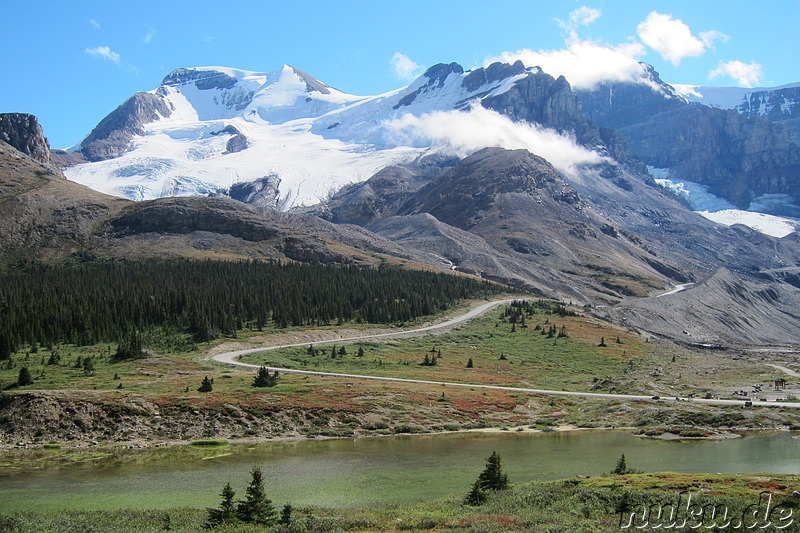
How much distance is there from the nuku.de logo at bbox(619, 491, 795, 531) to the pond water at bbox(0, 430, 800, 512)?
1357 cm

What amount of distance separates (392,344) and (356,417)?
54.4 m

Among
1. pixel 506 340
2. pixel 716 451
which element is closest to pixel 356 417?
pixel 716 451

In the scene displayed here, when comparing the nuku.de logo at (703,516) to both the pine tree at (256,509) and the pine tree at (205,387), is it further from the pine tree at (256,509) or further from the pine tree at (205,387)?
the pine tree at (205,387)

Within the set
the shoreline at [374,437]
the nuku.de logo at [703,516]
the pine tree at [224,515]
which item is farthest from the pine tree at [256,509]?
the shoreline at [374,437]

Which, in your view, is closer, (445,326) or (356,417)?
(356,417)

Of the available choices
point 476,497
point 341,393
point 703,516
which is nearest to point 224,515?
point 476,497

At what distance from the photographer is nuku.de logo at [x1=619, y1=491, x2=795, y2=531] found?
2398 centimetres

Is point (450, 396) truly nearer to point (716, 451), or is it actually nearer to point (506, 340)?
point (716, 451)

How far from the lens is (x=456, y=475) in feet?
141

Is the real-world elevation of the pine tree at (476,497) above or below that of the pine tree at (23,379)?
below

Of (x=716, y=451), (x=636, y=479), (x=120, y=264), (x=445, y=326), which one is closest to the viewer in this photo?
(x=636, y=479)

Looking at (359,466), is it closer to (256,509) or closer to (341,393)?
(256,509)

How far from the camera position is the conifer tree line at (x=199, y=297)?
104938 mm

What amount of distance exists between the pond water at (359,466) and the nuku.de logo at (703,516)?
13573 mm
